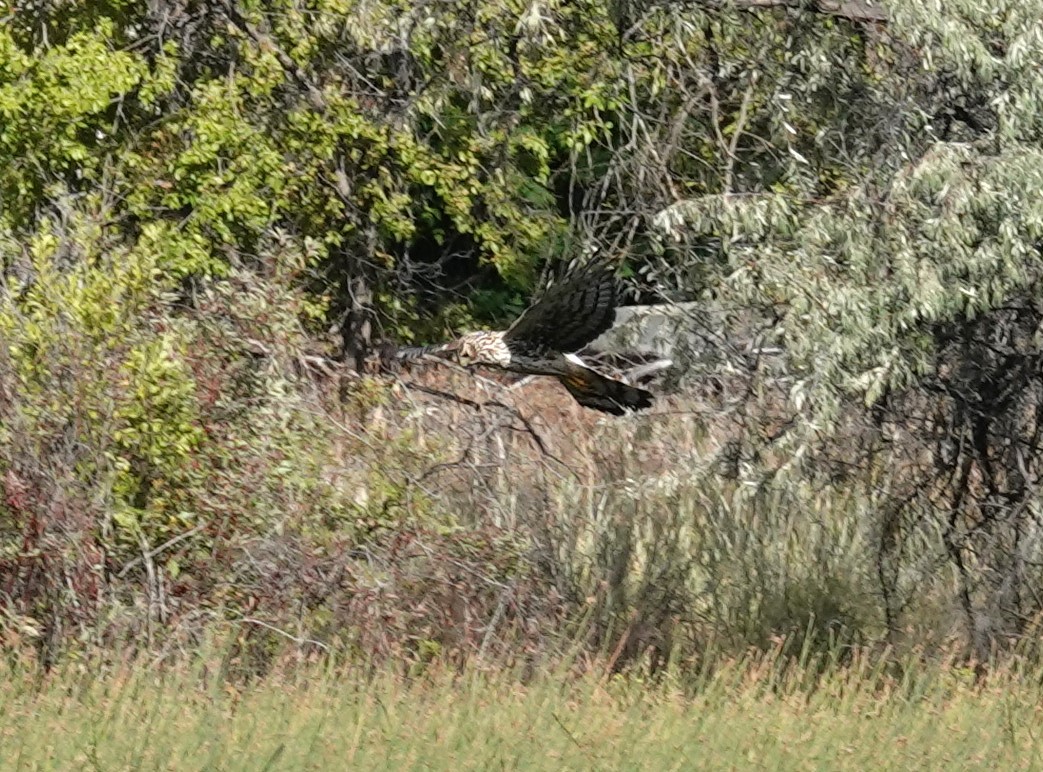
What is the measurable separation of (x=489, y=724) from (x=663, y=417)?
14.0 feet

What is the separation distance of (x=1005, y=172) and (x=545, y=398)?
6174 millimetres

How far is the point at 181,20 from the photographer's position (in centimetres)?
1494

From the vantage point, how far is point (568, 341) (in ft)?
30.6

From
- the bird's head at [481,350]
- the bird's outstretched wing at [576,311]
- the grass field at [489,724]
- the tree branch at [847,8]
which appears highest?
the tree branch at [847,8]

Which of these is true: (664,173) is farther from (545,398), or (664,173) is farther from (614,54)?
(545,398)

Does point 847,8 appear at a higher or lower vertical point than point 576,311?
higher

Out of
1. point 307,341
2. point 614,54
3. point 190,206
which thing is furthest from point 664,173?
point 190,206

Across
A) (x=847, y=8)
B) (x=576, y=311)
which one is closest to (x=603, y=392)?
(x=576, y=311)

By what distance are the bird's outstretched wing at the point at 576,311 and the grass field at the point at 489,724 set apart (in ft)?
5.62

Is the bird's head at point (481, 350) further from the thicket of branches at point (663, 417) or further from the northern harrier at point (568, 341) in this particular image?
the thicket of branches at point (663, 417)

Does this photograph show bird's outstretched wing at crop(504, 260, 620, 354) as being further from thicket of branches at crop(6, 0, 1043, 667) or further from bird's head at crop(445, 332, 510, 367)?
thicket of branches at crop(6, 0, 1043, 667)

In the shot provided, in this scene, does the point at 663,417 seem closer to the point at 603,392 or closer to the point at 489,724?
the point at 603,392

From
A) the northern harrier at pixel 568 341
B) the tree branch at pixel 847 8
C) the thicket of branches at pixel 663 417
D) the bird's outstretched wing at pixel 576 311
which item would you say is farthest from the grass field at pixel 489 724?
the tree branch at pixel 847 8

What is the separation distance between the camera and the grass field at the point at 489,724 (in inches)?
257
